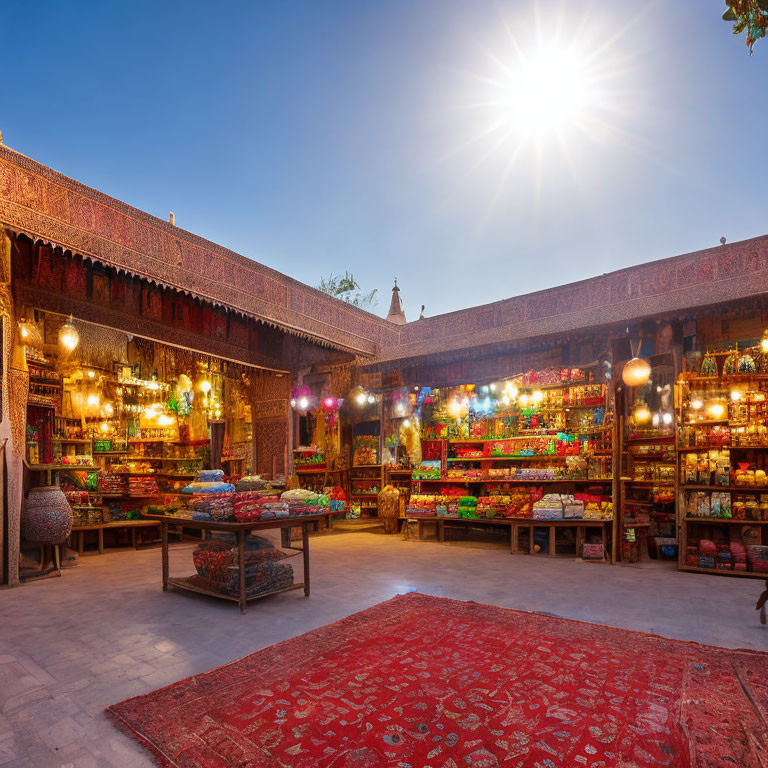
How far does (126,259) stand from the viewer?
20.0ft

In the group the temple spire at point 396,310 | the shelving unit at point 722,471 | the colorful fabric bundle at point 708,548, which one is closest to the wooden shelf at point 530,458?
the shelving unit at point 722,471

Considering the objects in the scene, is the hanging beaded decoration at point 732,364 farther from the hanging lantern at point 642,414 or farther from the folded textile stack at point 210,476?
the folded textile stack at point 210,476

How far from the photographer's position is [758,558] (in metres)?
5.84

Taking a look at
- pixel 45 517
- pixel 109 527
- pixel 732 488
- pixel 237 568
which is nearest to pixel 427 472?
pixel 732 488

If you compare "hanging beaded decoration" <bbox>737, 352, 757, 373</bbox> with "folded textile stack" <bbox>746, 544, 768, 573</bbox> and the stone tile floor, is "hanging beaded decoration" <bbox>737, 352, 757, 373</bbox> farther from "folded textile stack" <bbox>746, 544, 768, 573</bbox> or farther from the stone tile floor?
the stone tile floor

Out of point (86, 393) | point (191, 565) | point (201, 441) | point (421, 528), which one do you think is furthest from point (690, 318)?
point (86, 393)

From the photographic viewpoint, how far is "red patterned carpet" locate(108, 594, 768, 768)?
2.21 metres

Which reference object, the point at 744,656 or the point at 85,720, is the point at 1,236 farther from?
the point at 744,656

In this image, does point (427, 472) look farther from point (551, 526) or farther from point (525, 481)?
point (551, 526)

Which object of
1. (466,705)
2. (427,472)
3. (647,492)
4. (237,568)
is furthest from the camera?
(427,472)

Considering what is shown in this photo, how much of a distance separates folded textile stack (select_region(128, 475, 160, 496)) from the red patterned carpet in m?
6.18

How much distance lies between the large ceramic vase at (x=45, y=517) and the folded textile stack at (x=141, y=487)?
246 centimetres

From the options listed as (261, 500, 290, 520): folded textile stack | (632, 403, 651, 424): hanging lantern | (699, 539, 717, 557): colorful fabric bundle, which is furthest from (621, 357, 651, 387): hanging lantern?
(261, 500, 290, 520): folded textile stack

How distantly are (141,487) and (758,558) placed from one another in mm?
9127
